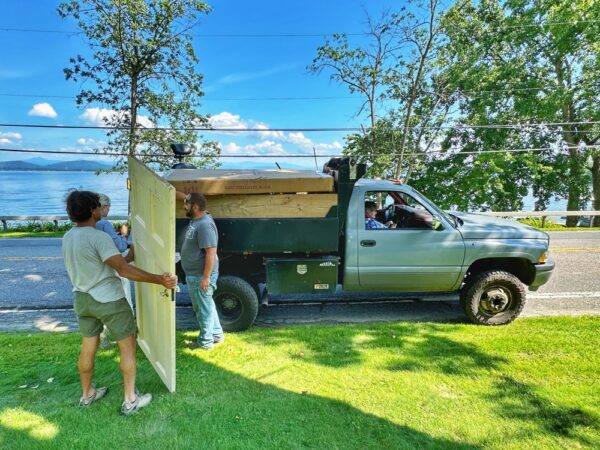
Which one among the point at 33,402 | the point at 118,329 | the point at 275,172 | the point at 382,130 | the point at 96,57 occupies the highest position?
the point at 96,57

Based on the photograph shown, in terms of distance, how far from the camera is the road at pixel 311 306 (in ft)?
16.8

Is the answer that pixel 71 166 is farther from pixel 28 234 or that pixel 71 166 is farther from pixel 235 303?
pixel 235 303

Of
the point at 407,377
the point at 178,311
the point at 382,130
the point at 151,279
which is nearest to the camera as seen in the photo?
the point at 151,279

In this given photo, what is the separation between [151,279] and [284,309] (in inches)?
121

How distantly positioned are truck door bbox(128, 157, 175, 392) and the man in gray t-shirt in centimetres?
49

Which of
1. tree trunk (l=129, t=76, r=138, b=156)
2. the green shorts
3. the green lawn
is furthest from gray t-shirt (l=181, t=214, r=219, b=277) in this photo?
tree trunk (l=129, t=76, r=138, b=156)

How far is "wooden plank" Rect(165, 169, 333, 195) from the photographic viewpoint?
4148 mm

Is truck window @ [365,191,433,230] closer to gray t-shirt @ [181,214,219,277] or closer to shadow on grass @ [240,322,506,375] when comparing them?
shadow on grass @ [240,322,506,375]

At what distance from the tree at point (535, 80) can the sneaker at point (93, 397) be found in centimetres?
1921

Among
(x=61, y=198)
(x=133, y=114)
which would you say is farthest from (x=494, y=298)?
(x=133, y=114)

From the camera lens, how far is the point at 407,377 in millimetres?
3494

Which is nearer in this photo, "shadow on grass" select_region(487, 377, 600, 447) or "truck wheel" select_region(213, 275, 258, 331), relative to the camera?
"shadow on grass" select_region(487, 377, 600, 447)

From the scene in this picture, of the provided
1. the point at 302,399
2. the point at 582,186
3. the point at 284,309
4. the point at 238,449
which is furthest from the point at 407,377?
the point at 582,186

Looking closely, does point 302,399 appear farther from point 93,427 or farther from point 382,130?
point 382,130
